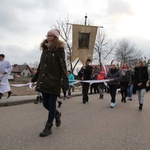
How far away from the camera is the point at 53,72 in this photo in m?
4.95

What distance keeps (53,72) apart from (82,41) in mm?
14338

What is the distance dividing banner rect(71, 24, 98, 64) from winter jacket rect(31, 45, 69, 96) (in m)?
13.9

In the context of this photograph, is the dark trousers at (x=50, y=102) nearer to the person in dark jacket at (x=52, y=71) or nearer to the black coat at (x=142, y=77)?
the person in dark jacket at (x=52, y=71)

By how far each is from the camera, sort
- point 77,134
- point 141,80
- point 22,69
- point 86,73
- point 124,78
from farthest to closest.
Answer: point 22,69
point 124,78
point 86,73
point 141,80
point 77,134

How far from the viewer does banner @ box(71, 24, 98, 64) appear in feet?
61.6

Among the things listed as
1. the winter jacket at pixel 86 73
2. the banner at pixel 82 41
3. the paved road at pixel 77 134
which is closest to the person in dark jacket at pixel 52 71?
the paved road at pixel 77 134

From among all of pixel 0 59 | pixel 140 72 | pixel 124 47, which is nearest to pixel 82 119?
pixel 140 72

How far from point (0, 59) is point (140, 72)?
5.18m

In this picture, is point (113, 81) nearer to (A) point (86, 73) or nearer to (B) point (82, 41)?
(A) point (86, 73)

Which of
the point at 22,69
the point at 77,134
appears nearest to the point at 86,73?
the point at 77,134

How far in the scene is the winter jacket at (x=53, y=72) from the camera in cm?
492

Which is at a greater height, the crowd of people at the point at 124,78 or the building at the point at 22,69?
the crowd of people at the point at 124,78

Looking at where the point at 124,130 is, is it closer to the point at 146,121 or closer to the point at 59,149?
the point at 146,121

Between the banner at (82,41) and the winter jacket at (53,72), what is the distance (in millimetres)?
13910
